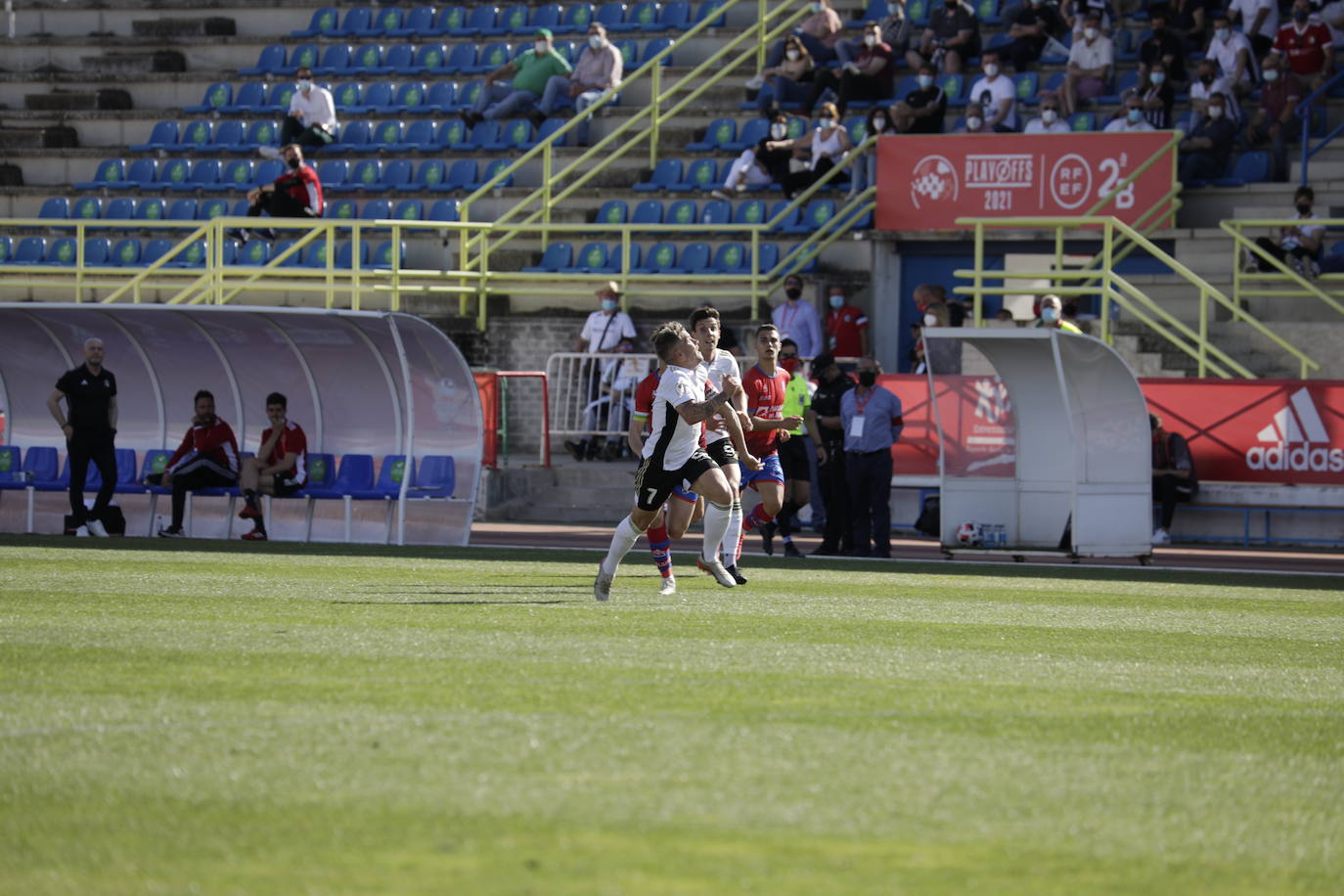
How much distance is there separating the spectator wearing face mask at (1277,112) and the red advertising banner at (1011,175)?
1.76m

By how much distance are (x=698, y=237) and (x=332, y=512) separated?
33.8 feet

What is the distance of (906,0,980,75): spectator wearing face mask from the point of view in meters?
29.1

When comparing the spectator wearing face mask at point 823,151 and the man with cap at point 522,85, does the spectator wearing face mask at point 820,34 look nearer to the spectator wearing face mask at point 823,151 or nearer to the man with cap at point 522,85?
the spectator wearing face mask at point 823,151

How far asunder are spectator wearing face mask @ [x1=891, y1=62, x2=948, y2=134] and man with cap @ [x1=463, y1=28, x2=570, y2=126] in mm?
7225

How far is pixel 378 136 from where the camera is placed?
33219mm

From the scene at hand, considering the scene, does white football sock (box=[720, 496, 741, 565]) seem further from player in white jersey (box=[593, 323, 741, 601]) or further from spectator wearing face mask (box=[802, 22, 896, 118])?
spectator wearing face mask (box=[802, 22, 896, 118])

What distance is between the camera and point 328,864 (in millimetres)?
5699

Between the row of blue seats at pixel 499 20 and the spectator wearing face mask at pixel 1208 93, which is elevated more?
the row of blue seats at pixel 499 20

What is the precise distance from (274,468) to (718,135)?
12567 millimetres

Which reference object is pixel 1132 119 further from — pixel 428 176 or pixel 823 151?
pixel 428 176

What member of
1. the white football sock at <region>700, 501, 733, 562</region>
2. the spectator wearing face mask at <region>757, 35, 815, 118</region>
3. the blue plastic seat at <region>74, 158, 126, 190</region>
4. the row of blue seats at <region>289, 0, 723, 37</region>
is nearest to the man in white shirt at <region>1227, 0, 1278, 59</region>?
the spectator wearing face mask at <region>757, 35, 815, 118</region>

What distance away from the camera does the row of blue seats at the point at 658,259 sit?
2797 centimetres

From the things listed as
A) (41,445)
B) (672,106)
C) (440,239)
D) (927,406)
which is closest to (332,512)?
(41,445)

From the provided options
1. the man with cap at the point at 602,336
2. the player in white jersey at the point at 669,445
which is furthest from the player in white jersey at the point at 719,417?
the man with cap at the point at 602,336
